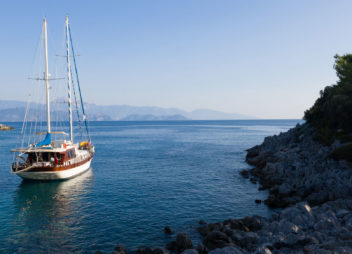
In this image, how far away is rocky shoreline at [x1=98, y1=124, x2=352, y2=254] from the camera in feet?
47.1

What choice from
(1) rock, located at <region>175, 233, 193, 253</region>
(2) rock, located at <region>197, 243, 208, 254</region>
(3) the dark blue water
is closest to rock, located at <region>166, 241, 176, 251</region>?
(1) rock, located at <region>175, 233, 193, 253</region>

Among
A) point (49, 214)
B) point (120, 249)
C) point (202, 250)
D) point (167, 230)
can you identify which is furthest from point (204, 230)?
point (49, 214)

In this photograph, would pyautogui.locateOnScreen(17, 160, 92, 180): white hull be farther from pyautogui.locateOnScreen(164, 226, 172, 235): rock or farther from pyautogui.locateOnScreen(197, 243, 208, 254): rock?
pyautogui.locateOnScreen(197, 243, 208, 254): rock

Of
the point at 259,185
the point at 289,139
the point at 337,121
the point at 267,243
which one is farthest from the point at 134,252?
the point at 289,139

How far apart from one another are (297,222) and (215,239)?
5.97 metres

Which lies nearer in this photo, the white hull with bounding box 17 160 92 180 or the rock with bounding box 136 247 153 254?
the rock with bounding box 136 247 153 254

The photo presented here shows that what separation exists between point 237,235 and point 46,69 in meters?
33.8

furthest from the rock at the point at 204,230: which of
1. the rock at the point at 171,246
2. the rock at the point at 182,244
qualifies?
the rock at the point at 171,246

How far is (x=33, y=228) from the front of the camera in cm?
1986

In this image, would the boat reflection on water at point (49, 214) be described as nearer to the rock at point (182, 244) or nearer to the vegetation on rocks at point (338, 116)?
the rock at point (182, 244)

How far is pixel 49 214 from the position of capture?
2294cm

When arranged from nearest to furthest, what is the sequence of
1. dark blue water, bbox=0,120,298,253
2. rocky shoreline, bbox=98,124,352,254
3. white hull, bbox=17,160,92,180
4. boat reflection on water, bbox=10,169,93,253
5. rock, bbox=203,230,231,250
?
1. rocky shoreline, bbox=98,124,352,254
2. rock, bbox=203,230,231,250
3. boat reflection on water, bbox=10,169,93,253
4. dark blue water, bbox=0,120,298,253
5. white hull, bbox=17,160,92,180

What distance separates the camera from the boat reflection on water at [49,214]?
17469 millimetres

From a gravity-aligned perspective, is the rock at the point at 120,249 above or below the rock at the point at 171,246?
above
